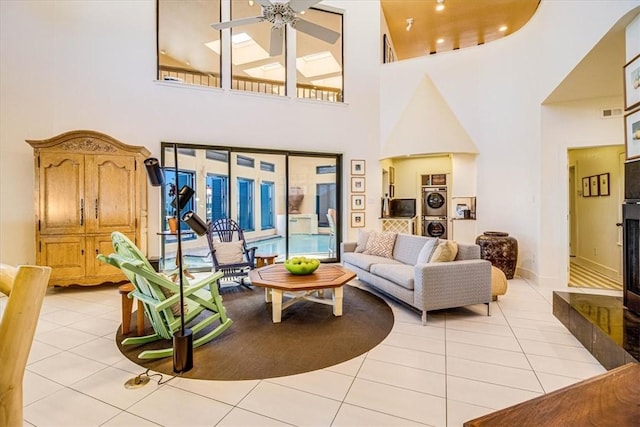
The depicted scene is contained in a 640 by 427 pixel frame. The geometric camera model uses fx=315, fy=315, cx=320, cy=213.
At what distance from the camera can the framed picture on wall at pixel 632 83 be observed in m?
2.67

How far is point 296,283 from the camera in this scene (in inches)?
135

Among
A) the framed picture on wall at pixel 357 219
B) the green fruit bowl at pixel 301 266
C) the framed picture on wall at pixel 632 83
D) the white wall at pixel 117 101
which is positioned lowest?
the green fruit bowl at pixel 301 266

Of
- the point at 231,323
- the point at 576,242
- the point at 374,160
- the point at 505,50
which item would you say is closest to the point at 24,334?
the point at 231,323

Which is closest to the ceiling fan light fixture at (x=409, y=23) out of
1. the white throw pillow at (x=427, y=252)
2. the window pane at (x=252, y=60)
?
the window pane at (x=252, y=60)

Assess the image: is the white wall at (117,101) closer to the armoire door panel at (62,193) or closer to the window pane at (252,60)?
the window pane at (252,60)

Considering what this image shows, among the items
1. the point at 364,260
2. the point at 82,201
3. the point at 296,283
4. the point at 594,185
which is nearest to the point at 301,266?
the point at 296,283

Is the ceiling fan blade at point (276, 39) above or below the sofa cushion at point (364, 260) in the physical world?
above

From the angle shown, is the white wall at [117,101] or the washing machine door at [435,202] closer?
the white wall at [117,101]

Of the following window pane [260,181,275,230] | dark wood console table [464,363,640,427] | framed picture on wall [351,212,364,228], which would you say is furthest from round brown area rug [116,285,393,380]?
framed picture on wall [351,212,364,228]

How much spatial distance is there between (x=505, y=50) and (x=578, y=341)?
16.3ft

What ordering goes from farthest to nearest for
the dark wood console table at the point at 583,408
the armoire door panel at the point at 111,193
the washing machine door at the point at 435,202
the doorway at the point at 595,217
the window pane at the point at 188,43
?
the washing machine door at the point at 435,202 < the window pane at the point at 188,43 < the doorway at the point at 595,217 < the armoire door panel at the point at 111,193 < the dark wood console table at the point at 583,408

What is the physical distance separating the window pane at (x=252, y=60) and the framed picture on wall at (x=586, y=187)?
6128 millimetres

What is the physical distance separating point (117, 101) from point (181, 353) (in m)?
4.69

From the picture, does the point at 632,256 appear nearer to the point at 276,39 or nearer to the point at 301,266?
the point at 301,266
